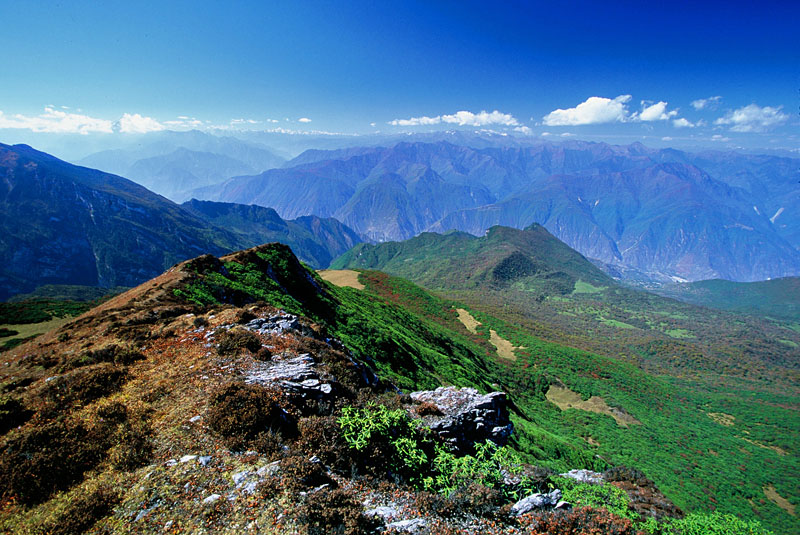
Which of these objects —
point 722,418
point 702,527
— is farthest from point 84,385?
point 722,418

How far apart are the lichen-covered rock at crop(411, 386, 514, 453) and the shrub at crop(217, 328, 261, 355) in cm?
834

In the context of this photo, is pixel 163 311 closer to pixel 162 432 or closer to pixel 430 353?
pixel 162 432

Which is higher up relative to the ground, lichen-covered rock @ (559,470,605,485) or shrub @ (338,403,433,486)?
shrub @ (338,403,433,486)

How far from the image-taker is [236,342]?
14234mm

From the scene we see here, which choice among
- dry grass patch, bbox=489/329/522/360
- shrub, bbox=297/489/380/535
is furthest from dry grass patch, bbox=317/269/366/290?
A: shrub, bbox=297/489/380/535

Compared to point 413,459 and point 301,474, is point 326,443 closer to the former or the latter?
point 301,474

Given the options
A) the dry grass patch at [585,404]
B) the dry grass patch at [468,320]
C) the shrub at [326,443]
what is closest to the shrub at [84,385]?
the shrub at [326,443]

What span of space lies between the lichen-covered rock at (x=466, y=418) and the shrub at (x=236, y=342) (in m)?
8.34

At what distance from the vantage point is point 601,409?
6112cm

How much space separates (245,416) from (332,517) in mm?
4406

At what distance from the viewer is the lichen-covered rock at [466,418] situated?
44.7 feet

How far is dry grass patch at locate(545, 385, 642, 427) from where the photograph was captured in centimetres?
6006

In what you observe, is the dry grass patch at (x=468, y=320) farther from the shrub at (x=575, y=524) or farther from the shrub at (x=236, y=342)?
the shrub at (x=575, y=524)

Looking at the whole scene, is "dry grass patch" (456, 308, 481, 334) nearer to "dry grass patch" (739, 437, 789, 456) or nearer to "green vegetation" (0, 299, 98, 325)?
"dry grass patch" (739, 437, 789, 456)
